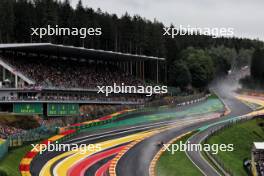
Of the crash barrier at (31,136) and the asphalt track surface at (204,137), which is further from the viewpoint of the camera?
the crash barrier at (31,136)

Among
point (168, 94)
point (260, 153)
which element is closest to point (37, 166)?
point (260, 153)

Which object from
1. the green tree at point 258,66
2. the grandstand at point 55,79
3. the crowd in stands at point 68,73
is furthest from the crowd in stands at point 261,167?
the green tree at point 258,66

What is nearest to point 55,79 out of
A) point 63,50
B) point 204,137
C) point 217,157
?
point 63,50

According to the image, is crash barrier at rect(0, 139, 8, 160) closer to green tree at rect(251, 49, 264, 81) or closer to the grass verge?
the grass verge

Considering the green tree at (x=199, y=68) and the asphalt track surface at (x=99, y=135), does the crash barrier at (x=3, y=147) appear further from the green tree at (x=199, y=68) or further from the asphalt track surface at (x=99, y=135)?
the green tree at (x=199, y=68)

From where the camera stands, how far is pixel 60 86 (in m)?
78.4

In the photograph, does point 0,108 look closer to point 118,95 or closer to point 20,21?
point 118,95

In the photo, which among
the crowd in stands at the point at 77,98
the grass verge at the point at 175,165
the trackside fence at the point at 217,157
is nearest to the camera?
the grass verge at the point at 175,165

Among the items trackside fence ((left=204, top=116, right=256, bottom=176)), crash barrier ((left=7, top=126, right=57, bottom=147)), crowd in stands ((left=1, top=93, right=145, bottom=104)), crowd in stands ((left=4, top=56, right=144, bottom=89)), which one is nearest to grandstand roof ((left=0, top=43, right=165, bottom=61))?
crowd in stands ((left=4, top=56, right=144, bottom=89))

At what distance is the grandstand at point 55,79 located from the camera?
2896 inches

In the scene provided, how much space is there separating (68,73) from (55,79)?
18.3ft

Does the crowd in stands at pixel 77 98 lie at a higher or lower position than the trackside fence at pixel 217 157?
higher

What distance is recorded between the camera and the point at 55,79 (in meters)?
81.1

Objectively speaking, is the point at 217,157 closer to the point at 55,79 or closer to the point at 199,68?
the point at 55,79
